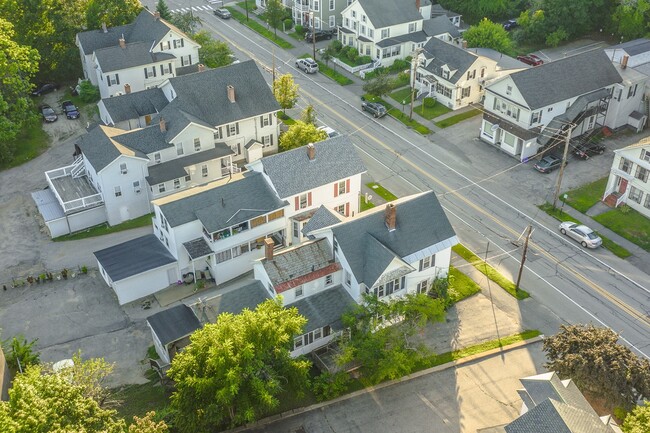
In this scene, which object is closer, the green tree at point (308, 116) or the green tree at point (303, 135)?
the green tree at point (303, 135)

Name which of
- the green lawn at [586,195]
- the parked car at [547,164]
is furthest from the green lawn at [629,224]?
the parked car at [547,164]

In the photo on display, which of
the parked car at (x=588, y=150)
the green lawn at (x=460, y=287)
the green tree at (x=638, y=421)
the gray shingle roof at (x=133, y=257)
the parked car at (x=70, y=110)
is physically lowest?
the green lawn at (x=460, y=287)

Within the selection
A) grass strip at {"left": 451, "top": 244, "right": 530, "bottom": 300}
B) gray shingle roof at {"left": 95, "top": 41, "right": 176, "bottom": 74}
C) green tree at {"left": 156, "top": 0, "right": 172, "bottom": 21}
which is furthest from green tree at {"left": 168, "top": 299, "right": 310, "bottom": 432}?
green tree at {"left": 156, "top": 0, "right": 172, "bottom": 21}

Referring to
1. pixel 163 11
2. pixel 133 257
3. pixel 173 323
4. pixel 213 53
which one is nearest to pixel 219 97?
pixel 213 53

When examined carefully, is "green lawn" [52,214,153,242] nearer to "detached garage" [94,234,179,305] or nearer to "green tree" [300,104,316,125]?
"detached garage" [94,234,179,305]

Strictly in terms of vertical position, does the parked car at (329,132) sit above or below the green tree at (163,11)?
below

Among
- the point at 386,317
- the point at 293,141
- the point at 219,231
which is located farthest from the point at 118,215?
the point at 386,317

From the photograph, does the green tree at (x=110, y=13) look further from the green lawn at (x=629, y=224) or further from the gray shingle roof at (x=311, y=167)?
the green lawn at (x=629, y=224)

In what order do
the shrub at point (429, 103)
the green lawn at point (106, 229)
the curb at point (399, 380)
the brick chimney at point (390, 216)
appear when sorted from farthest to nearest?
the shrub at point (429, 103), the green lawn at point (106, 229), the brick chimney at point (390, 216), the curb at point (399, 380)
